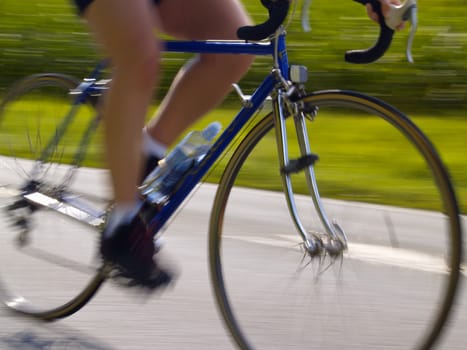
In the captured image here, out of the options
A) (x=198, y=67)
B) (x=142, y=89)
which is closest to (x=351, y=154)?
(x=198, y=67)

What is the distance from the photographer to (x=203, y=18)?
370 cm

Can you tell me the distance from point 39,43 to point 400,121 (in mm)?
7977

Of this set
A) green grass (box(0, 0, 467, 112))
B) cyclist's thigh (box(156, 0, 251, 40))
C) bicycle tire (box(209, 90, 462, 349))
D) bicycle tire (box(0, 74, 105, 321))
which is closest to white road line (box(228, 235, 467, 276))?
bicycle tire (box(209, 90, 462, 349))

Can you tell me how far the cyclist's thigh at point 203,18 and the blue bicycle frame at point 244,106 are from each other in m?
0.15

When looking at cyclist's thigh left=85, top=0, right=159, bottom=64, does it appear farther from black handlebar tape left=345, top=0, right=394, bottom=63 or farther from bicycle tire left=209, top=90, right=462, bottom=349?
black handlebar tape left=345, top=0, right=394, bottom=63

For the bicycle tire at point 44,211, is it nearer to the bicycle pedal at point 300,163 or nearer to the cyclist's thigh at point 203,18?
the cyclist's thigh at point 203,18

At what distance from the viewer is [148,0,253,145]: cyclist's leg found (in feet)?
12.1

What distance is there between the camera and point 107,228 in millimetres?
3607

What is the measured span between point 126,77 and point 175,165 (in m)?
0.37

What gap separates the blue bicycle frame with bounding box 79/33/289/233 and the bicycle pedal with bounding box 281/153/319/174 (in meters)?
0.22

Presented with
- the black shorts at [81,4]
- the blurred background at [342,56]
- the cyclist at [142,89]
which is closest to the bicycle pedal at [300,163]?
the cyclist at [142,89]

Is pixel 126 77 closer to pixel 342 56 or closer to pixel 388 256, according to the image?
pixel 388 256

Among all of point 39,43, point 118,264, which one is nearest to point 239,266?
point 118,264

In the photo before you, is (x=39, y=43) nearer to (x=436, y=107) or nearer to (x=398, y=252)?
(x=436, y=107)
